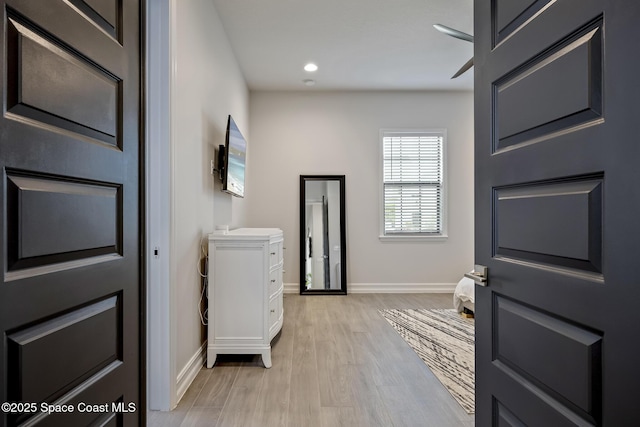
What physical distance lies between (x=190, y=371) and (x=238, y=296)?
1.90 feet

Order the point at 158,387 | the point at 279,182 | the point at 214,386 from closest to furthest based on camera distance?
the point at 158,387, the point at 214,386, the point at 279,182

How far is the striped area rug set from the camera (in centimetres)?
225

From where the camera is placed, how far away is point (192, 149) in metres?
2.37

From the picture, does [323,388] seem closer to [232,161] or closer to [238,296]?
[238,296]

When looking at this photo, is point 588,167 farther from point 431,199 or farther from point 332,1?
point 431,199

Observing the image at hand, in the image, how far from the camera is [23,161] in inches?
26.7

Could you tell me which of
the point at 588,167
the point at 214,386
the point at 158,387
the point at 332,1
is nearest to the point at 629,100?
the point at 588,167

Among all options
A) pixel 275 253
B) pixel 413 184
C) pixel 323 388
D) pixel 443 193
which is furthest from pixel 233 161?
pixel 443 193

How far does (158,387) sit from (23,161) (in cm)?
169

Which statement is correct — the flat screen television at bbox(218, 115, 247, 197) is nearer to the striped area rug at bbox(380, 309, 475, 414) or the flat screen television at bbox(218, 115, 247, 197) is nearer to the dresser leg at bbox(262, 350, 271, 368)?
the dresser leg at bbox(262, 350, 271, 368)

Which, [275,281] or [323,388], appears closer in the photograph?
[323,388]

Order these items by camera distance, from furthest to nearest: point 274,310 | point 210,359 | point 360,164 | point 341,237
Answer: point 360,164 → point 341,237 → point 274,310 → point 210,359

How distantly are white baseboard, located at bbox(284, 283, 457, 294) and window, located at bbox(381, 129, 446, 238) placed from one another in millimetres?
758

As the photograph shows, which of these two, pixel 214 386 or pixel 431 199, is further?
pixel 431 199
